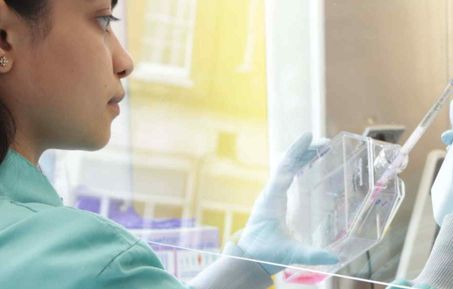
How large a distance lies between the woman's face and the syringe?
0.57 meters

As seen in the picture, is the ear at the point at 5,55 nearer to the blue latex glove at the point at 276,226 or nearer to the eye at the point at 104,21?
the eye at the point at 104,21

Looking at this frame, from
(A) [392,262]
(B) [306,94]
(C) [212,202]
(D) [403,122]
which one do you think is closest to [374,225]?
(A) [392,262]

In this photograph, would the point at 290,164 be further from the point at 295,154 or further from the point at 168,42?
the point at 168,42

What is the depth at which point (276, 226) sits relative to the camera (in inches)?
53.1

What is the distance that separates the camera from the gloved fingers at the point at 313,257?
125cm

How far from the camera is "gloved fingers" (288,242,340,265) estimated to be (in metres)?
1.25

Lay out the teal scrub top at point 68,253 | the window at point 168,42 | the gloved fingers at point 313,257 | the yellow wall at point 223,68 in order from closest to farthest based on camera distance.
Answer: the teal scrub top at point 68,253, the gloved fingers at point 313,257, the yellow wall at point 223,68, the window at point 168,42

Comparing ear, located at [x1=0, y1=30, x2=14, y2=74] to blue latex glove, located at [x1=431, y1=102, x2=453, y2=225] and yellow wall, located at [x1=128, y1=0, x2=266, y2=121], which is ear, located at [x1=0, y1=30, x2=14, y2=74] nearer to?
blue latex glove, located at [x1=431, y1=102, x2=453, y2=225]

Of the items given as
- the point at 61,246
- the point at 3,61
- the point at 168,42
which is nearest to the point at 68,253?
the point at 61,246

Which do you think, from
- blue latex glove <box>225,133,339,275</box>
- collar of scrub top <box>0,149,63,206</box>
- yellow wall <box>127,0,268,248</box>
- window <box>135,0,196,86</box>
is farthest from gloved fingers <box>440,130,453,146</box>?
window <box>135,0,196,86</box>

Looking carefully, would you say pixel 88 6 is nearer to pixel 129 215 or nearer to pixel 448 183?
pixel 448 183

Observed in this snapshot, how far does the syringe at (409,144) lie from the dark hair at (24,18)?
2.24ft

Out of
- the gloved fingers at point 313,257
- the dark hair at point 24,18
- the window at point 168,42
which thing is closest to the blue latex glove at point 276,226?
the gloved fingers at point 313,257

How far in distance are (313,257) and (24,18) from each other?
727mm
